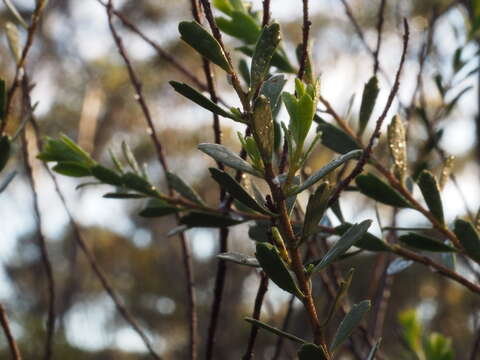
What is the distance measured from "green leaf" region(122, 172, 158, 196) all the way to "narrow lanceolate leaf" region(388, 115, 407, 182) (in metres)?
0.16

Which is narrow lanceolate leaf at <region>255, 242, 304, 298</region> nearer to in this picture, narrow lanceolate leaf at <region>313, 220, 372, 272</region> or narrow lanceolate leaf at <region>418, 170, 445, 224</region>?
narrow lanceolate leaf at <region>313, 220, 372, 272</region>

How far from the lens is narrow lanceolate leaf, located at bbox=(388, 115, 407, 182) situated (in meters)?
0.40

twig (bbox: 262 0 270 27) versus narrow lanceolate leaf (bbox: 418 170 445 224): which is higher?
twig (bbox: 262 0 270 27)

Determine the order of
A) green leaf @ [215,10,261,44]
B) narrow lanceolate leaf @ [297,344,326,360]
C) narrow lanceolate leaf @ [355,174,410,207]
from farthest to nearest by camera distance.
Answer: green leaf @ [215,10,261,44] < narrow lanceolate leaf @ [355,174,410,207] < narrow lanceolate leaf @ [297,344,326,360]

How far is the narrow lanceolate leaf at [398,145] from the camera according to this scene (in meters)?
0.40

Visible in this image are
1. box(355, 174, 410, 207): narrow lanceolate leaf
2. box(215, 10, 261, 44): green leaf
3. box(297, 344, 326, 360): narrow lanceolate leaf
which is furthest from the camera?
box(215, 10, 261, 44): green leaf

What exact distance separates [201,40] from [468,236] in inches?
7.1

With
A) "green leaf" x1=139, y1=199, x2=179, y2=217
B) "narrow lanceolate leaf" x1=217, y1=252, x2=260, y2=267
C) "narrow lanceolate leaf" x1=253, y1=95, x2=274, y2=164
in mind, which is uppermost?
"narrow lanceolate leaf" x1=253, y1=95, x2=274, y2=164

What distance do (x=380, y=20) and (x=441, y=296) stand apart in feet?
17.9

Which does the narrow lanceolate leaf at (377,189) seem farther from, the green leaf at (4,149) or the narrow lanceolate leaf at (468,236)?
the green leaf at (4,149)

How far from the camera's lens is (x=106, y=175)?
0.37m

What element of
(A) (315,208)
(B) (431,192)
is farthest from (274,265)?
(B) (431,192)

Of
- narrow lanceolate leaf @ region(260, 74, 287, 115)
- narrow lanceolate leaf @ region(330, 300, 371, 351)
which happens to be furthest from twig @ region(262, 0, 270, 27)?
narrow lanceolate leaf @ region(330, 300, 371, 351)

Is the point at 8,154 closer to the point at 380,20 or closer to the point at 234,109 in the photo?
the point at 234,109
